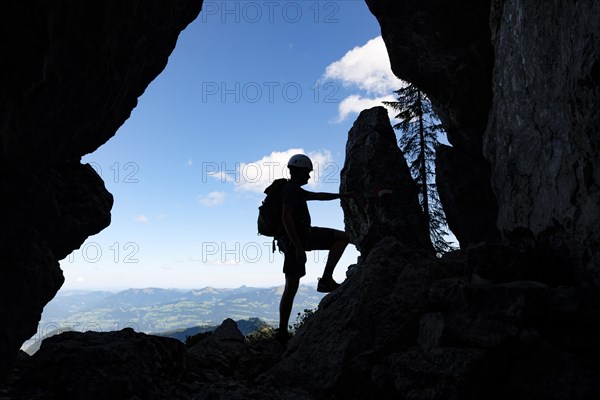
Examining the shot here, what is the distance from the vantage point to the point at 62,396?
5.65 meters

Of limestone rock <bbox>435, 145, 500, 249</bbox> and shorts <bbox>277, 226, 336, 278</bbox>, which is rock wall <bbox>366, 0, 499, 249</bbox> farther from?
shorts <bbox>277, 226, 336, 278</bbox>

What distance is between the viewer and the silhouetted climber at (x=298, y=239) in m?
8.70

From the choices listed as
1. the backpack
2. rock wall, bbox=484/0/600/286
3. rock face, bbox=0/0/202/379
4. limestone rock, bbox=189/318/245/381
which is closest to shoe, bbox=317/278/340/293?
the backpack

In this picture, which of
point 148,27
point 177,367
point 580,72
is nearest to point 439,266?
point 580,72

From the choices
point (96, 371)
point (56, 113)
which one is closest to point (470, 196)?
point (96, 371)

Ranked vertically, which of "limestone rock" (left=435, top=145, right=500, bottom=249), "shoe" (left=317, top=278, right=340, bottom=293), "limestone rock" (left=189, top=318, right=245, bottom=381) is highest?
"limestone rock" (left=435, top=145, right=500, bottom=249)

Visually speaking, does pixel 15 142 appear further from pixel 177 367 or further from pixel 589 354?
pixel 589 354

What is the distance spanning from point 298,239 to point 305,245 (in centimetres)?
50

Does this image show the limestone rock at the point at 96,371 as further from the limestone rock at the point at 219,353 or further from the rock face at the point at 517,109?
the rock face at the point at 517,109

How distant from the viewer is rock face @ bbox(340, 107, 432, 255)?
1471 centimetres

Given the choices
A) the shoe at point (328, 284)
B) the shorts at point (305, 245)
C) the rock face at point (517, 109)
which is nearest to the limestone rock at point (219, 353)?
the shorts at point (305, 245)

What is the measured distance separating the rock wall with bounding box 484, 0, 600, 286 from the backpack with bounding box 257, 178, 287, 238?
17.0 ft

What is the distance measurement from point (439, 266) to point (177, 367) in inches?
200

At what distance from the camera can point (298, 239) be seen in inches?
343
